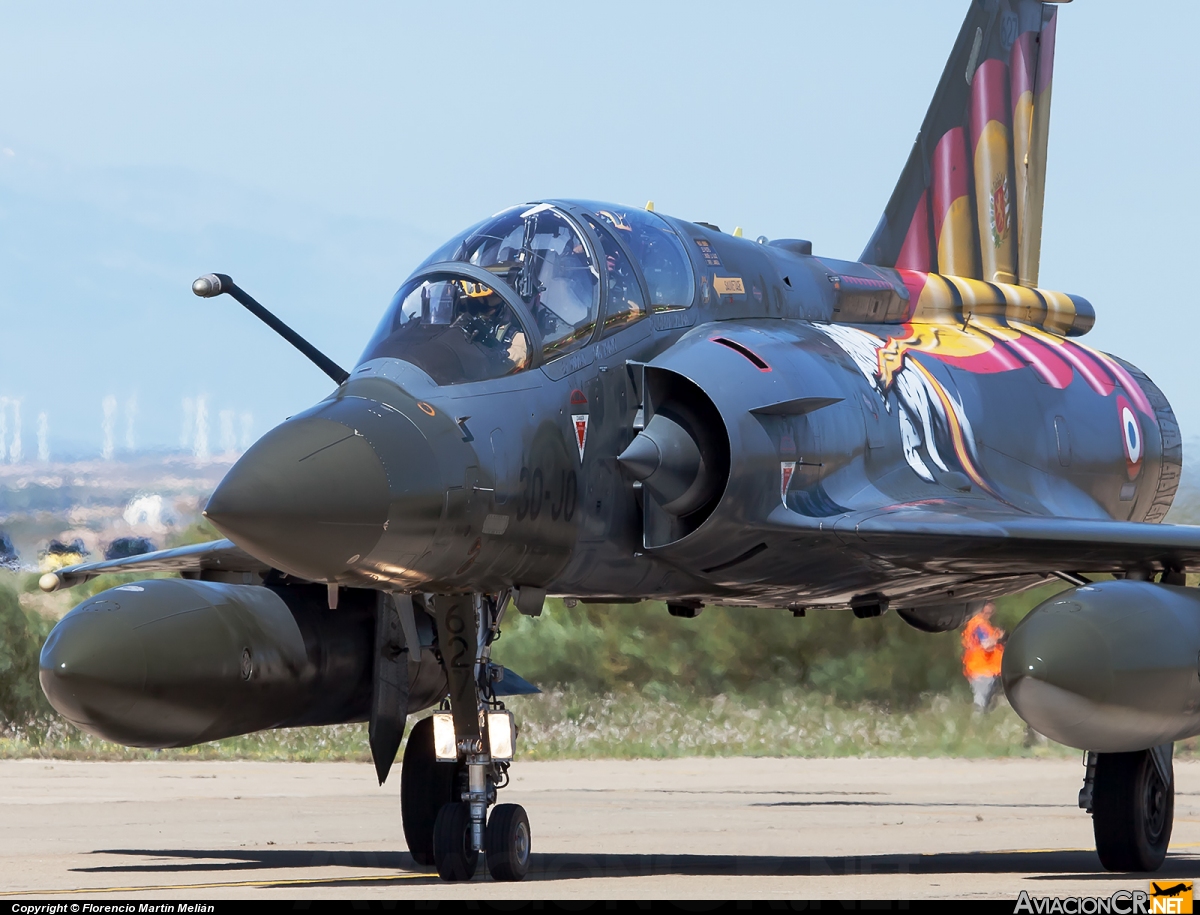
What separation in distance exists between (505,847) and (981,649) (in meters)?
14.4

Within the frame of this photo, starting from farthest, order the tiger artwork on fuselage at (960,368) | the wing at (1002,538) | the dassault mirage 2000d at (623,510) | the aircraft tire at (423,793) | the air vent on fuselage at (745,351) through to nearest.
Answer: the aircraft tire at (423,793), the tiger artwork on fuselage at (960,368), the air vent on fuselage at (745,351), the wing at (1002,538), the dassault mirage 2000d at (623,510)

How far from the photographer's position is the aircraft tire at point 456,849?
971 centimetres

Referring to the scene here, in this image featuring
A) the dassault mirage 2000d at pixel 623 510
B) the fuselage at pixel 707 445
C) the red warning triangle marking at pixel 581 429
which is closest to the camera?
the fuselage at pixel 707 445

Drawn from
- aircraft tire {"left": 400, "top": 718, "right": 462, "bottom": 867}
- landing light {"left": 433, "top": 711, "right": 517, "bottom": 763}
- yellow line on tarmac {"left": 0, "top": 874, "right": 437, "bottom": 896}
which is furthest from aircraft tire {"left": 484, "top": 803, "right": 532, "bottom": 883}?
aircraft tire {"left": 400, "top": 718, "right": 462, "bottom": 867}

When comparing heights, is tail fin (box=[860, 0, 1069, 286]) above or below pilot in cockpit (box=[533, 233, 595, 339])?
above

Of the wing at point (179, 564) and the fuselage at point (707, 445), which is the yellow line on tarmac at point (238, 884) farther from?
the wing at point (179, 564)

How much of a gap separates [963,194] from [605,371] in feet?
20.3

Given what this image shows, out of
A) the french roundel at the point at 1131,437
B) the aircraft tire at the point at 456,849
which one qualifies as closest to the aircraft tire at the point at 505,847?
the aircraft tire at the point at 456,849

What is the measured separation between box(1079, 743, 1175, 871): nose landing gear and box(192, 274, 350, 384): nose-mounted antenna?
194 inches

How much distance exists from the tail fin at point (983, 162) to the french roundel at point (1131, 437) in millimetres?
2013

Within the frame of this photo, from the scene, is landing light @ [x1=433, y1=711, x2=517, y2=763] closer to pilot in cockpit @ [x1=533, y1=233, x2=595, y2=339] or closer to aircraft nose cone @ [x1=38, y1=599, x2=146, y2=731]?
aircraft nose cone @ [x1=38, y1=599, x2=146, y2=731]

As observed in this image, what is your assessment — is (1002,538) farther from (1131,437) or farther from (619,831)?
(619,831)

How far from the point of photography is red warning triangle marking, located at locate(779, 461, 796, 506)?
989 centimetres

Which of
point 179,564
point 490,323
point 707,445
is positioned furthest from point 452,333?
point 179,564
